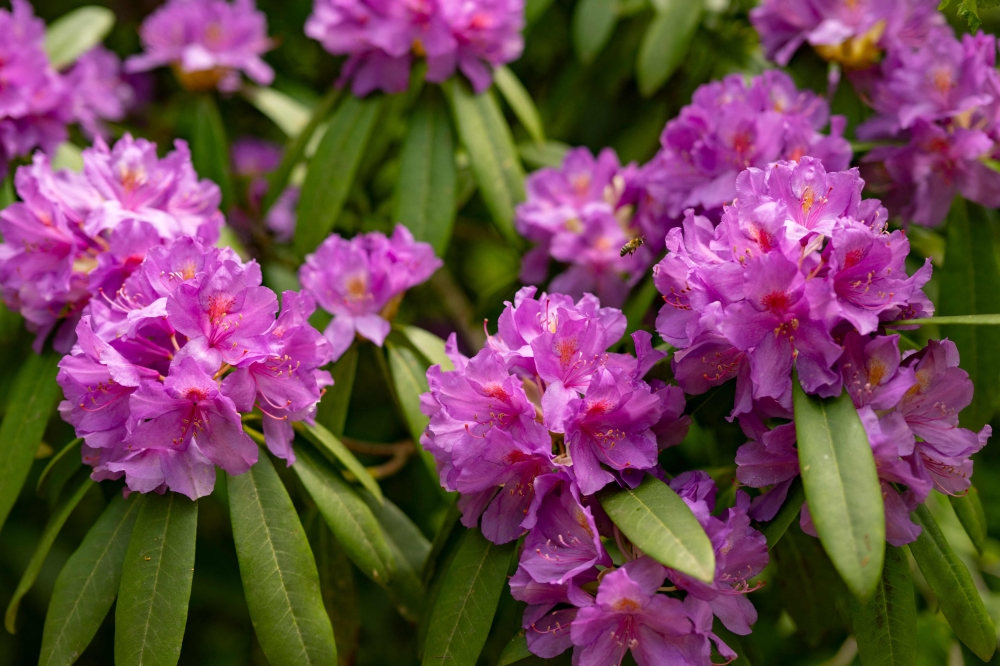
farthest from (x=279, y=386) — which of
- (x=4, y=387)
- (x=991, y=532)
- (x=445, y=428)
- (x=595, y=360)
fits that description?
(x=991, y=532)

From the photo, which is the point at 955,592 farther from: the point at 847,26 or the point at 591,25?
the point at 591,25

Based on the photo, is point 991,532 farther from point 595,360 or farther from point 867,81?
point 595,360

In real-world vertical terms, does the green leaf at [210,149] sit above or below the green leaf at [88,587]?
above

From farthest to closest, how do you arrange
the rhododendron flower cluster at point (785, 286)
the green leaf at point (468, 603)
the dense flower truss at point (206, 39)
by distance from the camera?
the dense flower truss at point (206, 39)
the green leaf at point (468, 603)
the rhododendron flower cluster at point (785, 286)

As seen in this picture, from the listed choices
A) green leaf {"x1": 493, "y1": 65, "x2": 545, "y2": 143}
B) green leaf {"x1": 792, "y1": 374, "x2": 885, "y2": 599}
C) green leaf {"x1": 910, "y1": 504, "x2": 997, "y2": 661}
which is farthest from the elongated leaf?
green leaf {"x1": 493, "y1": 65, "x2": 545, "y2": 143}

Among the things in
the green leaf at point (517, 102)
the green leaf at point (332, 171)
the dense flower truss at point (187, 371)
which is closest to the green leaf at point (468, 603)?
the dense flower truss at point (187, 371)

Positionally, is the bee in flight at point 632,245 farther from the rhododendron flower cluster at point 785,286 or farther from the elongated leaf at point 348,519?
the elongated leaf at point 348,519
